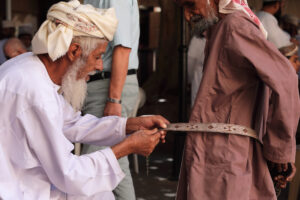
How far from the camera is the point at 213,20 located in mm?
2359

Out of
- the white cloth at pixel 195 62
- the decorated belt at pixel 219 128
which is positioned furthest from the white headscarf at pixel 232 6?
the white cloth at pixel 195 62

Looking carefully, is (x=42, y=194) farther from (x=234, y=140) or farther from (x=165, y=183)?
(x=165, y=183)

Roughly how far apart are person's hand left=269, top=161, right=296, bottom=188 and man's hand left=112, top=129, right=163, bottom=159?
0.64 m

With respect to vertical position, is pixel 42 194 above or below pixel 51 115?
below

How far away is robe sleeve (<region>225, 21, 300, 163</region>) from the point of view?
2.12 metres

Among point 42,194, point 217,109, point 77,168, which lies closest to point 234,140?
point 217,109

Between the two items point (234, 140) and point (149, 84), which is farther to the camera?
point (149, 84)

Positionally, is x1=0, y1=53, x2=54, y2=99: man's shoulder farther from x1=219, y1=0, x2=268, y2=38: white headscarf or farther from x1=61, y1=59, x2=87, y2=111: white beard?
x1=219, y1=0, x2=268, y2=38: white headscarf

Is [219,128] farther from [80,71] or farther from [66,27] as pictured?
[66,27]

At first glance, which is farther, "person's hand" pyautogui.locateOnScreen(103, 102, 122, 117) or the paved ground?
the paved ground

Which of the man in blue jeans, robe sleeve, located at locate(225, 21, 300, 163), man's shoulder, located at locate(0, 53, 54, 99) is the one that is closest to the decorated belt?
robe sleeve, located at locate(225, 21, 300, 163)

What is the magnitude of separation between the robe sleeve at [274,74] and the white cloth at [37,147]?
2.65 feet

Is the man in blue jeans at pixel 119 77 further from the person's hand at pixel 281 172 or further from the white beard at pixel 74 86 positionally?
the person's hand at pixel 281 172

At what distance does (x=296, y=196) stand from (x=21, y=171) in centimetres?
249
